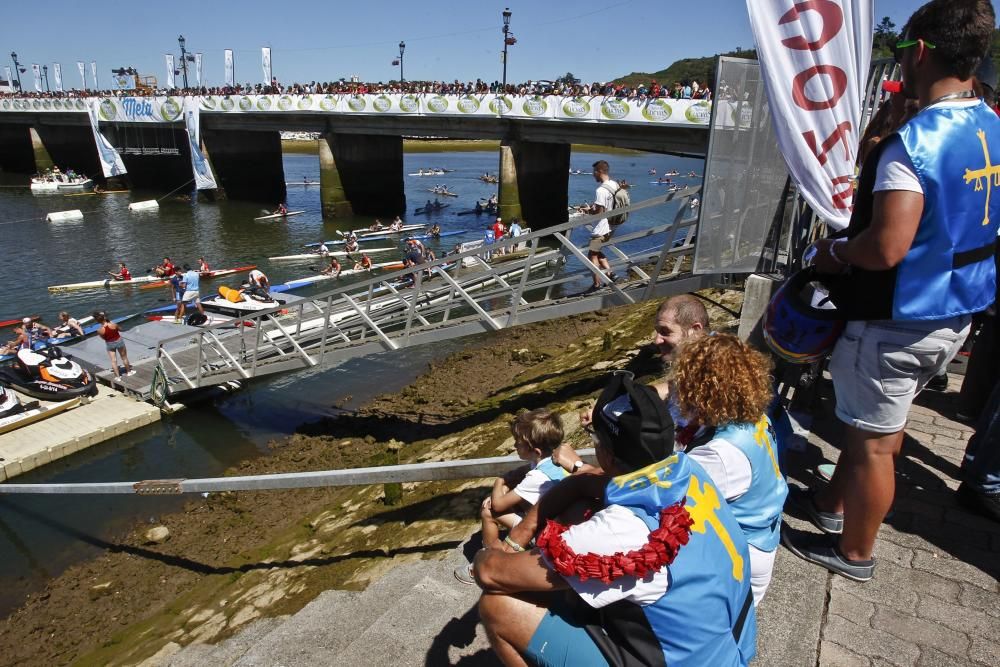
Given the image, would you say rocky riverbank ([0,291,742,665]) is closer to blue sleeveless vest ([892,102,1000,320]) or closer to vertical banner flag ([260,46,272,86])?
blue sleeveless vest ([892,102,1000,320])

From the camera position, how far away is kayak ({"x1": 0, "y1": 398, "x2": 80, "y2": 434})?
12.3 meters

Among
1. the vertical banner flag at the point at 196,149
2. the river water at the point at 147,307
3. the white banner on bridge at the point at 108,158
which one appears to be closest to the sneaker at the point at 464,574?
the river water at the point at 147,307

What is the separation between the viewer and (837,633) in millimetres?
3168

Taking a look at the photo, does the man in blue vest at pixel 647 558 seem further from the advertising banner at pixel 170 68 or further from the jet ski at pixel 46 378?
the advertising banner at pixel 170 68

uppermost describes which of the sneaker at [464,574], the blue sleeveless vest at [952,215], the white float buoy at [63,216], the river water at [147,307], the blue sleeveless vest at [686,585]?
the blue sleeveless vest at [952,215]

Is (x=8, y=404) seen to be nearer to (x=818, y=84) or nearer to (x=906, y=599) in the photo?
(x=818, y=84)

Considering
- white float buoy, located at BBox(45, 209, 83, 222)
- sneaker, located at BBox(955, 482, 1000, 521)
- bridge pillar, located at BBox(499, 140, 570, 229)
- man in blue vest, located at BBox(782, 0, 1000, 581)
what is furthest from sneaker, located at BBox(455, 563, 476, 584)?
white float buoy, located at BBox(45, 209, 83, 222)

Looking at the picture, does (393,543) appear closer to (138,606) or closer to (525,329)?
(138,606)

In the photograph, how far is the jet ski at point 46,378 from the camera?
43.5 ft

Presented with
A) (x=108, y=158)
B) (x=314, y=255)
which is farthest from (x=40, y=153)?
(x=314, y=255)

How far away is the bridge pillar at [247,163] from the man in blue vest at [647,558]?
50.9 m

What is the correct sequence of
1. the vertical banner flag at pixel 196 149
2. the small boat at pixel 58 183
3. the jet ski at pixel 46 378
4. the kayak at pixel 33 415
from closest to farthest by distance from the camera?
the kayak at pixel 33 415
the jet ski at pixel 46 378
the vertical banner flag at pixel 196 149
the small boat at pixel 58 183

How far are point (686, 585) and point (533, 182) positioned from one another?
37490mm

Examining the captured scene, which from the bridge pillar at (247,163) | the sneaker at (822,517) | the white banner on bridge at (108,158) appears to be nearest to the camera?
the sneaker at (822,517)
